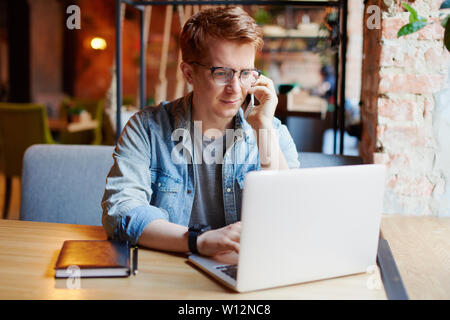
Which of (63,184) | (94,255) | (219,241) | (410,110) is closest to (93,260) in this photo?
(94,255)

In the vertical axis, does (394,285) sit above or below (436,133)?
below

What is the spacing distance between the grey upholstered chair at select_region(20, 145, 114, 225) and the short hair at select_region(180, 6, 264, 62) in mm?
543

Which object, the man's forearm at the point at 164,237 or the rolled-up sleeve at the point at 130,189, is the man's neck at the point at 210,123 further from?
the man's forearm at the point at 164,237

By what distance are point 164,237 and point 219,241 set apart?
0.14 metres

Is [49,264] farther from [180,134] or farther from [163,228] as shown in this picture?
[180,134]

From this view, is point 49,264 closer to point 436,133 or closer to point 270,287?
point 270,287

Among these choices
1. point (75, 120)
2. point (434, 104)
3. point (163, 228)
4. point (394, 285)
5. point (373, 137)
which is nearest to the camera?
point (394, 285)

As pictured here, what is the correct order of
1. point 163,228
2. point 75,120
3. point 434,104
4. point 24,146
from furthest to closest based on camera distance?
point 75,120 < point 24,146 < point 434,104 < point 163,228

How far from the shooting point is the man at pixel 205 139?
128 centimetres

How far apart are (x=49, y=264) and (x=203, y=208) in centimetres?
53

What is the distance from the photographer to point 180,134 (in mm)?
1393
